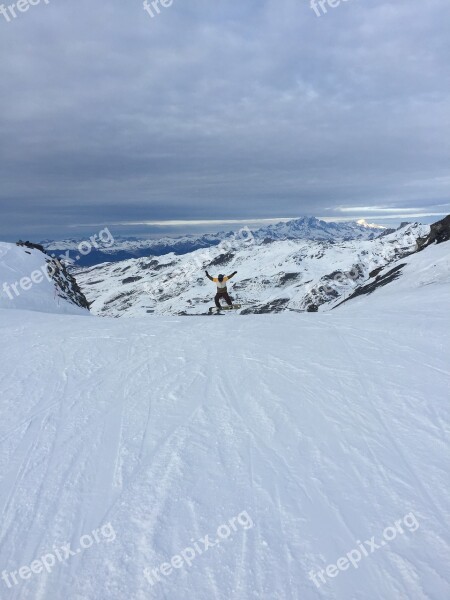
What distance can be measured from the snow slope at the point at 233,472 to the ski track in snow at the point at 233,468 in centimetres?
2

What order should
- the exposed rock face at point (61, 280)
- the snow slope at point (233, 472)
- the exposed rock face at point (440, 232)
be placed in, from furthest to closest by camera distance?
the exposed rock face at point (440, 232)
the exposed rock face at point (61, 280)
the snow slope at point (233, 472)

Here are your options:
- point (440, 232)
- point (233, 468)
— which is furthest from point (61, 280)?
point (440, 232)

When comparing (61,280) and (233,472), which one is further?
(61,280)

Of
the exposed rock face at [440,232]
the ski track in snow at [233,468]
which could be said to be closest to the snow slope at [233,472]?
the ski track in snow at [233,468]

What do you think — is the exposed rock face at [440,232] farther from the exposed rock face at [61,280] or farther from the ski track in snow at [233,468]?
the exposed rock face at [61,280]

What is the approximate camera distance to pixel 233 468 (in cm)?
492

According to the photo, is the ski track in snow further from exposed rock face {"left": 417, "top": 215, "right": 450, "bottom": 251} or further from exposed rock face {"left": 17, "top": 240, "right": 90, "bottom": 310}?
exposed rock face {"left": 417, "top": 215, "right": 450, "bottom": 251}

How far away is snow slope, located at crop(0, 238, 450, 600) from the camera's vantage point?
3521mm

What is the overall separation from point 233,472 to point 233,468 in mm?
77

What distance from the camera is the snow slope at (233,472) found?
3.52 m

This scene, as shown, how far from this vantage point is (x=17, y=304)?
23.6 metres

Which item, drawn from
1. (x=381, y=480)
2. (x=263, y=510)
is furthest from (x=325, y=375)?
(x=263, y=510)

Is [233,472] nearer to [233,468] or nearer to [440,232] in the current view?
[233,468]

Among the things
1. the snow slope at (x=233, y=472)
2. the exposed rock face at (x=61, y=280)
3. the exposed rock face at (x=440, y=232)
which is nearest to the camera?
the snow slope at (x=233, y=472)
